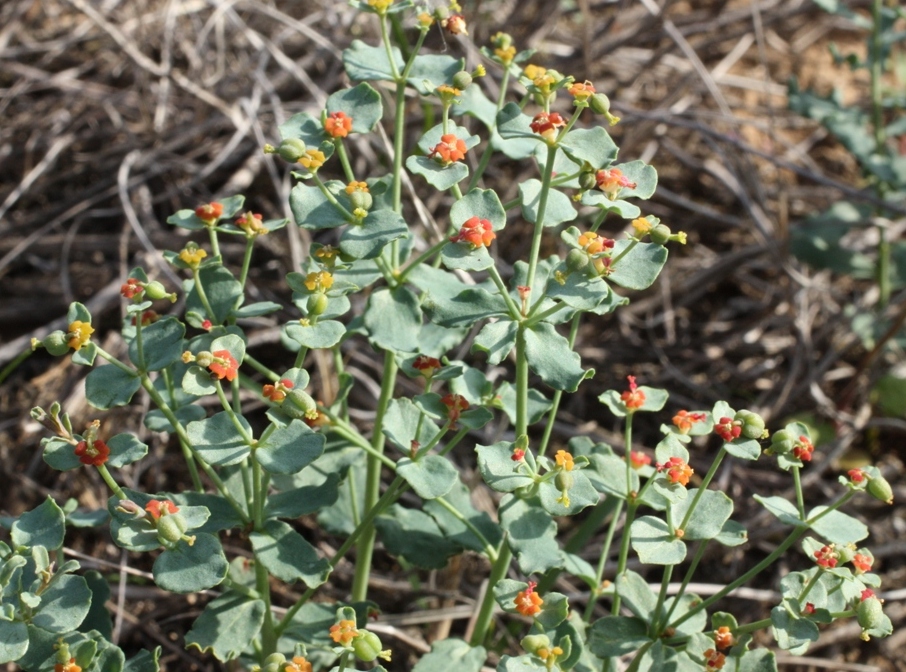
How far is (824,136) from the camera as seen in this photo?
12.5ft

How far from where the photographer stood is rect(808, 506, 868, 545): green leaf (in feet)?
5.40

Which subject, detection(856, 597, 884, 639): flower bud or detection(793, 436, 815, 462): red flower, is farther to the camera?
detection(793, 436, 815, 462): red flower

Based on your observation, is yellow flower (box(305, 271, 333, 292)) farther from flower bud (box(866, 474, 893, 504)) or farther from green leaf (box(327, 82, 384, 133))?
flower bud (box(866, 474, 893, 504))

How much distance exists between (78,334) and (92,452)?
187 mm

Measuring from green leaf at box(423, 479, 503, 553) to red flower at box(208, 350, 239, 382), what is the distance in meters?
0.56

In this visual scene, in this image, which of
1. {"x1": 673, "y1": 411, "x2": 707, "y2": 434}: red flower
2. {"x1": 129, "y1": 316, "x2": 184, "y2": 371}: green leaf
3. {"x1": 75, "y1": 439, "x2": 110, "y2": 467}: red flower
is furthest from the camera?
{"x1": 673, "y1": 411, "x2": 707, "y2": 434}: red flower

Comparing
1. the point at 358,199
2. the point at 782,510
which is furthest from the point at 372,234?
the point at 782,510

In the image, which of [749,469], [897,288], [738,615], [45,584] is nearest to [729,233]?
[897,288]

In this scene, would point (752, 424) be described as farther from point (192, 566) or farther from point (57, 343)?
point (57, 343)

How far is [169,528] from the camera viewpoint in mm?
1441

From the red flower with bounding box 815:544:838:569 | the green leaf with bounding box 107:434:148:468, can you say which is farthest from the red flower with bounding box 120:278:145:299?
the red flower with bounding box 815:544:838:569

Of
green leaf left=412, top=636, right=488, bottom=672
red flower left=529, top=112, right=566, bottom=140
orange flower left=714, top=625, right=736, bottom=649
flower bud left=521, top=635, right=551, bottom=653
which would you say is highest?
red flower left=529, top=112, right=566, bottom=140

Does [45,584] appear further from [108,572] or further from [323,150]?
[108,572]

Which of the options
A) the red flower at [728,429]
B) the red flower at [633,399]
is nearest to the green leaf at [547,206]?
the red flower at [633,399]
